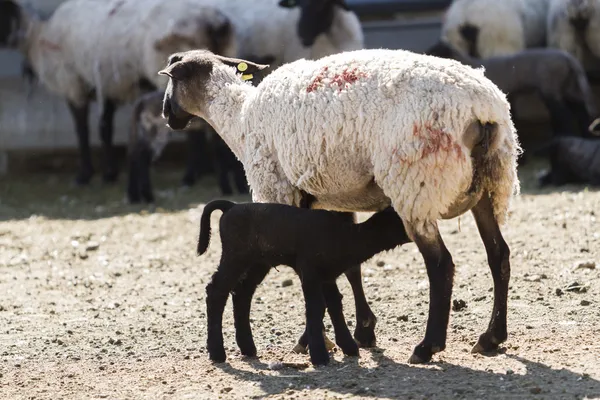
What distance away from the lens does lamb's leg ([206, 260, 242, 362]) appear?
593 centimetres

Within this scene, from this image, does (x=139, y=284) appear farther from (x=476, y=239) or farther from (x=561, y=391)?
(x=561, y=391)

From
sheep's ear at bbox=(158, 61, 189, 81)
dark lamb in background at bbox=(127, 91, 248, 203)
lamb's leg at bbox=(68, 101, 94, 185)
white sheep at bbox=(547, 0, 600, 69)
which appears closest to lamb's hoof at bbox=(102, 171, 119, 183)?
lamb's leg at bbox=(68, 101, 94, 185)

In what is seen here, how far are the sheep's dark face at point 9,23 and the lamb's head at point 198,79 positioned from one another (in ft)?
31.0

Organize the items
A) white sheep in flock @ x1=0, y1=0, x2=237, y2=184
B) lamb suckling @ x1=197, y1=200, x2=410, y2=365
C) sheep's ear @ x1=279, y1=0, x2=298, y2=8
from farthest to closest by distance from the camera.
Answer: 1. sheep's ear @ x1=279, y1=0, x2=298, y2=8
2. white sheep in flock @ x1=0, y1=0, x2=237, y2=184
3. lamb suckling @ x1=197, y1=200, x2=410, y2=365

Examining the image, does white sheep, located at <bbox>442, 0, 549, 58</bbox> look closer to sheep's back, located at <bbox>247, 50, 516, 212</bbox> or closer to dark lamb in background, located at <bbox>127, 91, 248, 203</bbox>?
dark lamb in background, located at <bbox>127, 91, 248, 203</bbox>

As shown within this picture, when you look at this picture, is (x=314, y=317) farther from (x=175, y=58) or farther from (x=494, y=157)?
(x=175, y=58)

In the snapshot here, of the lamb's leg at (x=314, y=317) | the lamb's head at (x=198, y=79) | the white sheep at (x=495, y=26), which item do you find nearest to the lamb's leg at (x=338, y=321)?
the lamb's leg at (x=314, y=317)

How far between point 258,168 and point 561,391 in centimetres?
213

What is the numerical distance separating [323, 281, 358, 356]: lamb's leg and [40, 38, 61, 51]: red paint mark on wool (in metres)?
10.2

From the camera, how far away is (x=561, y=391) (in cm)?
489

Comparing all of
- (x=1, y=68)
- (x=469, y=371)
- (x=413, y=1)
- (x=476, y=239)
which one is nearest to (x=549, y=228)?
(x=476, y=239)

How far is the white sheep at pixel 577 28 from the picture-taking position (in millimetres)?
13930

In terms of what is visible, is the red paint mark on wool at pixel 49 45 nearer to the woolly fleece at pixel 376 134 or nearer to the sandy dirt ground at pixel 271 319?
the sandy dirt ground at pixel 271 319

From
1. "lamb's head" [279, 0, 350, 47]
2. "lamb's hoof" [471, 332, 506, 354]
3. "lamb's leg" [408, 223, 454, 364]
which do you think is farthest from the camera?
"lamb's head" [279, 0, 350, 47]
